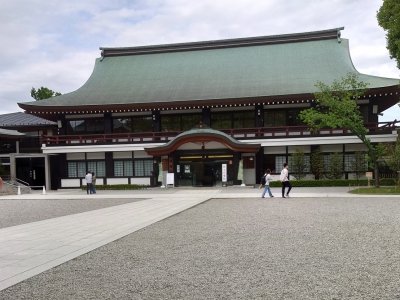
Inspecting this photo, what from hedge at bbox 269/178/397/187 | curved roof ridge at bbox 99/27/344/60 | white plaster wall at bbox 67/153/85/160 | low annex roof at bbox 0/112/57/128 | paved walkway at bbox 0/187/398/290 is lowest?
hedge at bbox 269/178/397/187

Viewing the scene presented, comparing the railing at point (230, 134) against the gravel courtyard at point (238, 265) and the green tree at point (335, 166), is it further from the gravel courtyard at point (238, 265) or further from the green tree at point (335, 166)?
the gravel courtyard at point (238, 265)

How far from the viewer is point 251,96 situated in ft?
88.3

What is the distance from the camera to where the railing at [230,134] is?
25844 mm

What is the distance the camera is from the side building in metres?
26.4

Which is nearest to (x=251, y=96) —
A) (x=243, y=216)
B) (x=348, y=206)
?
(x=348, y=206)

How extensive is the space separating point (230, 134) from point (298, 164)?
19.8 ft

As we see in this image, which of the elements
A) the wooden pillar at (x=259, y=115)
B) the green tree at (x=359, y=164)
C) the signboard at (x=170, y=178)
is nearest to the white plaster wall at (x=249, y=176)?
the wooden pillar at (x=259, y=115)

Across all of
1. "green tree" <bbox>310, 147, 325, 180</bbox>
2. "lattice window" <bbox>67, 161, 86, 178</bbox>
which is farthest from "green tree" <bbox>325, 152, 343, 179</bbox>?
"lattice window" <bbox>67, 161, 86, 178</bbox>

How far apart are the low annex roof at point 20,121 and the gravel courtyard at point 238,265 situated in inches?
1143

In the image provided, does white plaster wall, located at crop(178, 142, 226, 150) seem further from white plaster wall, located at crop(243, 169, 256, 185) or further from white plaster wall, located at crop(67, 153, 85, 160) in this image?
white plaster wall, located at crop(67, 153, 85, 160)

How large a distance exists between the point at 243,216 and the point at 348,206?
16.1 ft

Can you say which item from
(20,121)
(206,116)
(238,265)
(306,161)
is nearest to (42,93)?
(20,121)

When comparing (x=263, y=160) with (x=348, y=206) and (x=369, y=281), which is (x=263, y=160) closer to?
(x=348, y=206)

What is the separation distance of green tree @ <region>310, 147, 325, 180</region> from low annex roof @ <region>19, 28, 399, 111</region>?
16.5 ft
